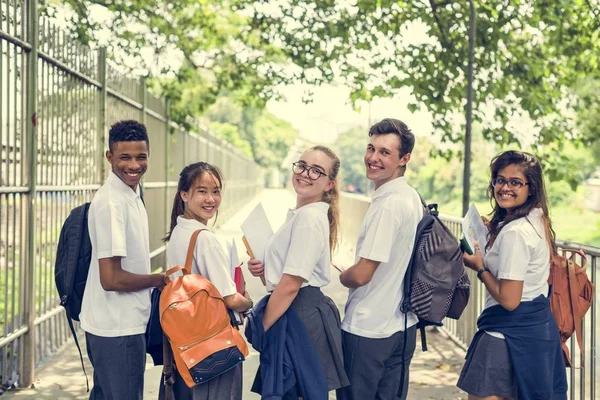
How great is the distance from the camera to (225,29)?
14664 millimetres

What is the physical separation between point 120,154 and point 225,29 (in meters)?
11.2

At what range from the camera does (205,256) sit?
367 centimetres

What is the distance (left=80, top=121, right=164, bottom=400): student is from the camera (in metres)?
3.65

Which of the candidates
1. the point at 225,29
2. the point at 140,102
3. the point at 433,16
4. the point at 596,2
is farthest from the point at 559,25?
the point at 225,29

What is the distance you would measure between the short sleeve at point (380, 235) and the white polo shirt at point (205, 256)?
633 millimetres

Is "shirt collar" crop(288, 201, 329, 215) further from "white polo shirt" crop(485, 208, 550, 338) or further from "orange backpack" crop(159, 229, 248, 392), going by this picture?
"white polo shirt" crop(485, 208, 550, 338)

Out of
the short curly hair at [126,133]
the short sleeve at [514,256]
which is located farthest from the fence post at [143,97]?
the short sleeve at [514,256]

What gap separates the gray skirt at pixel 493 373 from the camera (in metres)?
4.07

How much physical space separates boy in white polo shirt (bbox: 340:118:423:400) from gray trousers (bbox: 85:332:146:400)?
3.25ft

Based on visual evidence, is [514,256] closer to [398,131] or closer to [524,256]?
[524,256]

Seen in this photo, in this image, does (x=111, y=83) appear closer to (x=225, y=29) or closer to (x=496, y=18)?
(x=496, y=18)

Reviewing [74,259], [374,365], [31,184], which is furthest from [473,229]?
[31,184]

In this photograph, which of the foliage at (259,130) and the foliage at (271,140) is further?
the foliage at (271,140)

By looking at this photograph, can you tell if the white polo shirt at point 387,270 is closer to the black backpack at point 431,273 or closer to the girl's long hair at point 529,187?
the black backpack at point 431,273
